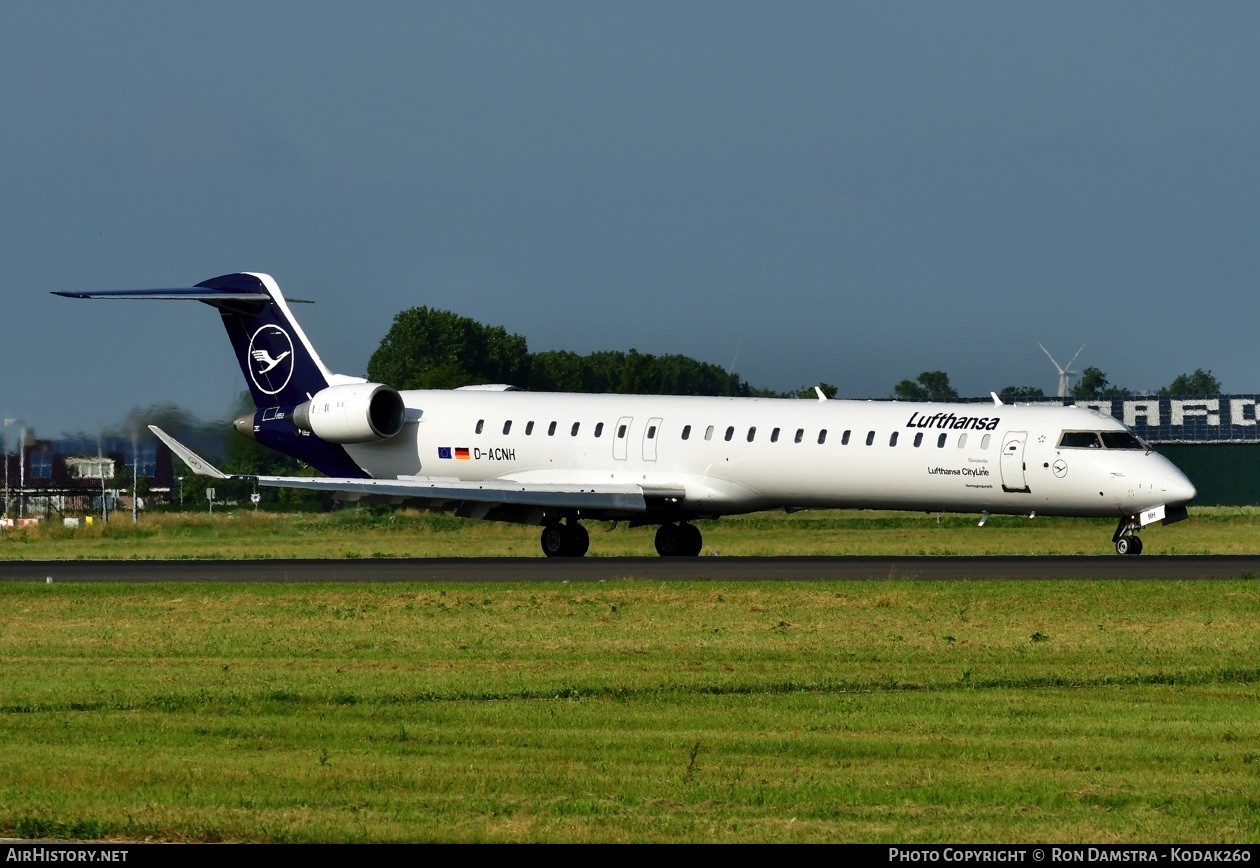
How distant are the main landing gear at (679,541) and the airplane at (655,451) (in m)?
0.03

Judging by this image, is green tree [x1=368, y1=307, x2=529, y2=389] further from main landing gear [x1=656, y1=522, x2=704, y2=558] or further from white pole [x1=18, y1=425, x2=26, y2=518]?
main landing gear [x1=656, y1=522, x2=704, y2=558]

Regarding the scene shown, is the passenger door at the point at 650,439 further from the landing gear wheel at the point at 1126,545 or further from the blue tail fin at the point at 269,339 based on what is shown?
the landing gear wheel at the point at 1126,545

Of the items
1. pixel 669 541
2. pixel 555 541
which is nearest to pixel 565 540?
pixel 555 541

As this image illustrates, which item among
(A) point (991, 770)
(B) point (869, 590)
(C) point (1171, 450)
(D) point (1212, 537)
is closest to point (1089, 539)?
(D) point (1212, 537)

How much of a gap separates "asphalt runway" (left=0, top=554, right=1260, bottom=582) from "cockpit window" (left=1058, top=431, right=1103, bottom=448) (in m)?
2.01

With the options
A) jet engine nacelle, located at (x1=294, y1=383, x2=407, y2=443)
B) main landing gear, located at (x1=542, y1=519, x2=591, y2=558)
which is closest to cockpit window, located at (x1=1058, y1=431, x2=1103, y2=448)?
main landing gear, located at (x1=542, y1=519, x2=591, y2=558)

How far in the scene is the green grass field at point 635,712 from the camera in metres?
9.88

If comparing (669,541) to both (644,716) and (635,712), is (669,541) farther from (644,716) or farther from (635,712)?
(644,716)

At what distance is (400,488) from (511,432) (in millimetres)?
3488

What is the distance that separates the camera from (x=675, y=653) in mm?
17750

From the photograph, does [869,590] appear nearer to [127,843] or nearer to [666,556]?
[666,556]

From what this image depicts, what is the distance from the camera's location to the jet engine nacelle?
3791 cm

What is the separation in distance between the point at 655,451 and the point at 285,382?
9.53 metres
